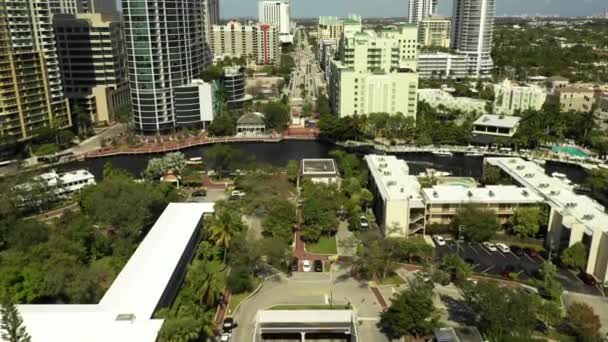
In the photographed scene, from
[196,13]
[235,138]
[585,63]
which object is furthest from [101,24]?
[585,63]

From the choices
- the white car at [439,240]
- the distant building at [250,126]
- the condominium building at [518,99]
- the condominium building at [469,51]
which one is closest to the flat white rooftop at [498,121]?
the condominium building at [518,99]

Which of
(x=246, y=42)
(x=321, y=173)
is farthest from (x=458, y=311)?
(x=246, y=42)

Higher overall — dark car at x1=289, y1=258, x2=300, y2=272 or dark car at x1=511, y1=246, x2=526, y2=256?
dark car at x1=511, y1=246, x2=526, y2=256

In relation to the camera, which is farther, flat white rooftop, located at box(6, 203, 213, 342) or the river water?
the river water

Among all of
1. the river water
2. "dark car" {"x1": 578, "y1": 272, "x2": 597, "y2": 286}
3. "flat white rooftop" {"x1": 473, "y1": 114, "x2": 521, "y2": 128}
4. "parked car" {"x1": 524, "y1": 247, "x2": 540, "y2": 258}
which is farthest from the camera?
"flat white rooftop" {"x1": 473, "y1": 114, "x2": 521, "y2": 128}

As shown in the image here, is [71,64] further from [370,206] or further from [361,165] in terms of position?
[370,206]

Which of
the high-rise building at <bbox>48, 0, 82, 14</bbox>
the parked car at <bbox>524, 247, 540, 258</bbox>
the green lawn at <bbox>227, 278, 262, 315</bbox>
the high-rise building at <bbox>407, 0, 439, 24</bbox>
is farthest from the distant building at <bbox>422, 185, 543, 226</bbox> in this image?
the high-rise building at <bbox>407, 0, 439, 24</bbox>

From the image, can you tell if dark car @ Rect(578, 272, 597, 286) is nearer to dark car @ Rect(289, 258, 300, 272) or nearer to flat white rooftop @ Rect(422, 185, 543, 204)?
flat white rooftop @ Rect(422, 185, 543, 204)

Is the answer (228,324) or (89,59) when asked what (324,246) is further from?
(89,59)
